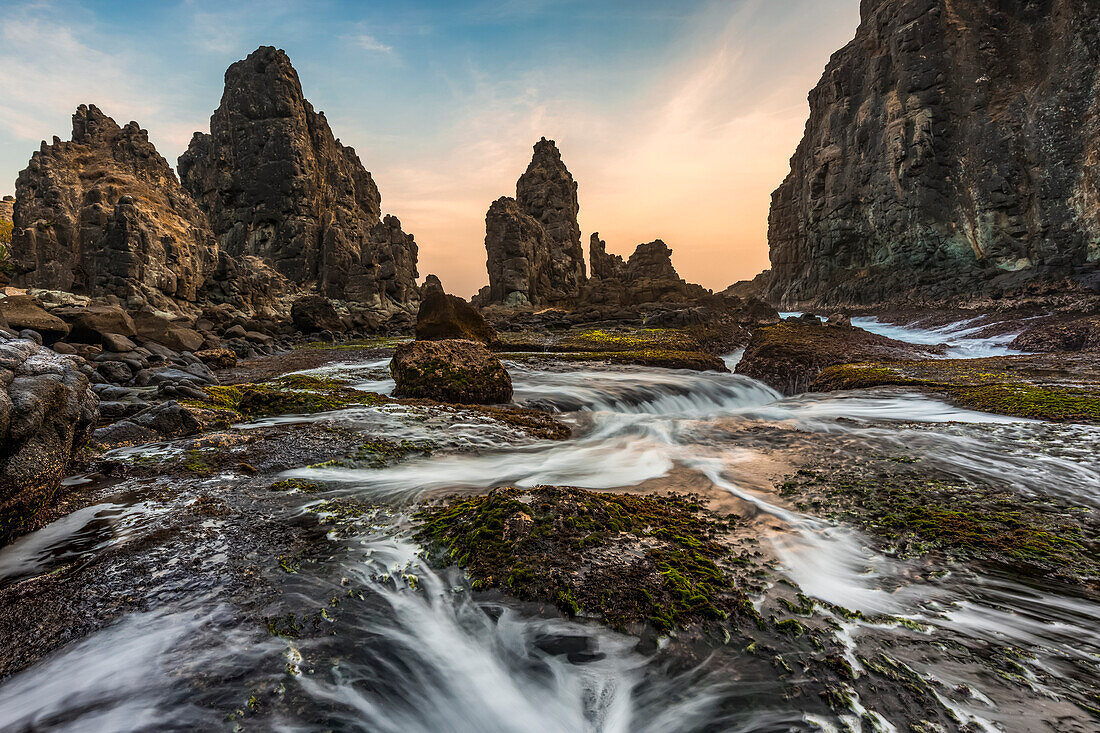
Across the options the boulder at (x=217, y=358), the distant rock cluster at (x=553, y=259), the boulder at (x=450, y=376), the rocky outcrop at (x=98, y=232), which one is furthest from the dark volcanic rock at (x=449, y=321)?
the distant rock cluster at (x=553, y=259)

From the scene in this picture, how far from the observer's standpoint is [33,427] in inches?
126

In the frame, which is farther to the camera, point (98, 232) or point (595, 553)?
point (98, 232)

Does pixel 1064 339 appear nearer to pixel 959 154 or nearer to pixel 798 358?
pixel 798 358

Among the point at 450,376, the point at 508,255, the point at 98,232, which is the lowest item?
the point at 450,376

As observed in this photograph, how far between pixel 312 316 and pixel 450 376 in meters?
28.0

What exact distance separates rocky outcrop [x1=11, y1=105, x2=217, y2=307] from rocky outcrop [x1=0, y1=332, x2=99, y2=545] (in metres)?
27.6

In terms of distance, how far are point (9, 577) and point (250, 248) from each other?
66.9 meters

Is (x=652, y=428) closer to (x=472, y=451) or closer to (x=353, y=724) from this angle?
(x=472, y=451)

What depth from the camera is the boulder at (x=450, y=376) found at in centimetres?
879

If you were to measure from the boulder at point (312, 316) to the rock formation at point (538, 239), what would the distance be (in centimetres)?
2987

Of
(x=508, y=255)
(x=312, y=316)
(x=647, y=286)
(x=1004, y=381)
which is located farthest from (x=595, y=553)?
(x=508, y=255)

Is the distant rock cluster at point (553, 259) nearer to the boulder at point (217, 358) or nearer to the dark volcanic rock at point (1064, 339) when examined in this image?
the dark volcanic rock at point (1064, 339)

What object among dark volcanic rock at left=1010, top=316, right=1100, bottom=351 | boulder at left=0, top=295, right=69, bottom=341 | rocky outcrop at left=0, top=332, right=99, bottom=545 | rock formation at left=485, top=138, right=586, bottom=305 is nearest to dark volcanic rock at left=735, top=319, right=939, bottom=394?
dark volcanic rock at left=1010, top=316, right=1100, bottom=351

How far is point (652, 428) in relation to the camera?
7.45 meters
